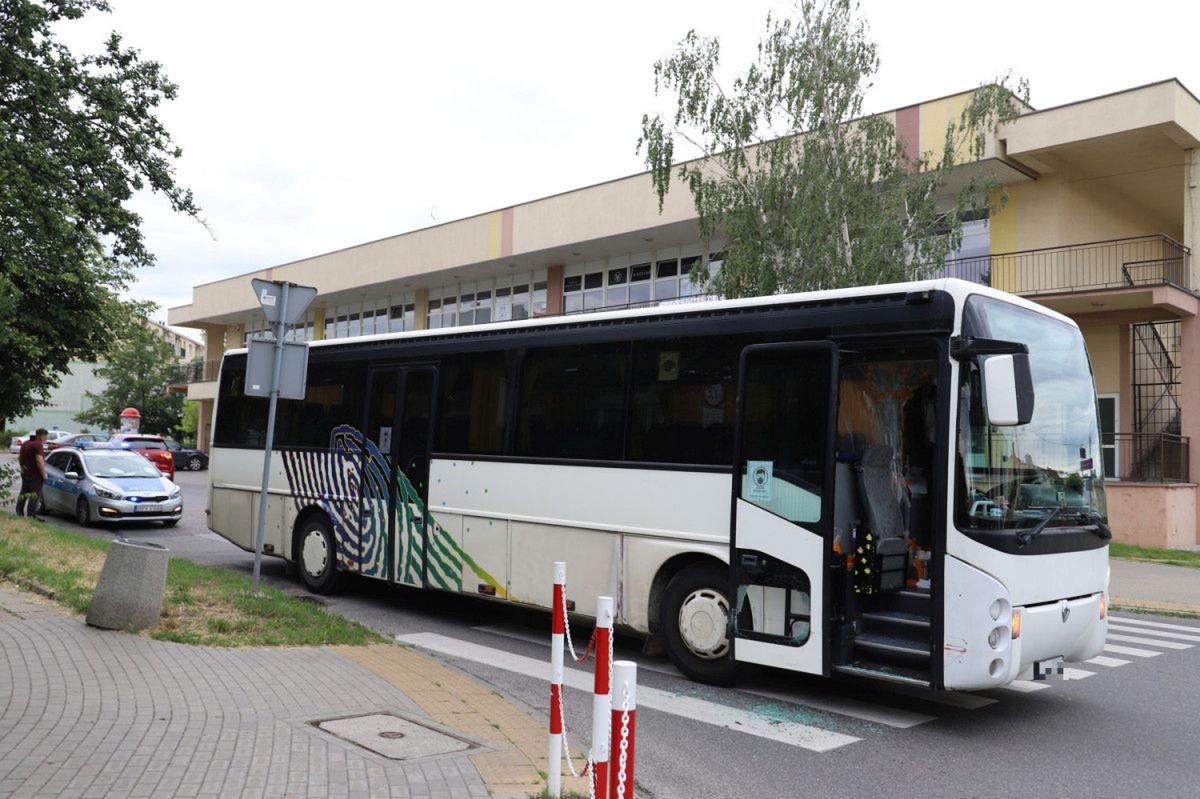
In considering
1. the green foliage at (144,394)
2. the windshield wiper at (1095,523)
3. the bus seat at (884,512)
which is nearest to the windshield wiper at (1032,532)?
the windshield wiper at (1095,523)

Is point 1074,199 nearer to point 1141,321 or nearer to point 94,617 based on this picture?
point 1141,321

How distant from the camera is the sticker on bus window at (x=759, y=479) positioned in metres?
7.40

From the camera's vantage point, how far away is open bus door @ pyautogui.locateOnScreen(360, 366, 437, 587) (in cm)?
1053

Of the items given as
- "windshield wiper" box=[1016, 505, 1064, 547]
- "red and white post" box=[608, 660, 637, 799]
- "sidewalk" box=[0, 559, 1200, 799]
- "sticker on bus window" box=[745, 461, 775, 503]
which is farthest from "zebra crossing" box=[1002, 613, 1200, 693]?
"red and white post" box=[608, 660, 637, 799]

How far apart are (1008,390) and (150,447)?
3431 centimetres

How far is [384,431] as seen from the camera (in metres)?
11.0

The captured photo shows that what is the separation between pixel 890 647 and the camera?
6793mm

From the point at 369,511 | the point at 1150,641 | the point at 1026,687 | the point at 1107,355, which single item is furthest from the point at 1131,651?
the point at 1107,355

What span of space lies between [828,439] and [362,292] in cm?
3940

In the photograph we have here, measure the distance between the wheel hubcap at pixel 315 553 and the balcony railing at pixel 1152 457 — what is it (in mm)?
17168

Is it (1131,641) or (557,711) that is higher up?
(557,711)

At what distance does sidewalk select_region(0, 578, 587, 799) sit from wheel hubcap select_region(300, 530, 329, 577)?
12.2 feet

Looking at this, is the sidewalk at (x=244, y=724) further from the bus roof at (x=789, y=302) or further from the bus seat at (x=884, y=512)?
the bus roof at (x=789, y=302)

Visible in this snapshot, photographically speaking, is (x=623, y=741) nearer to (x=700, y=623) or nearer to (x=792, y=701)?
(x=792, y=701)
